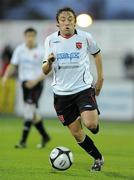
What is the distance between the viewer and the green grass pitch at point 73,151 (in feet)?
32.2

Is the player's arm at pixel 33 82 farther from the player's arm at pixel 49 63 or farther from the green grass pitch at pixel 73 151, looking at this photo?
the player's arm at pixel 49 63

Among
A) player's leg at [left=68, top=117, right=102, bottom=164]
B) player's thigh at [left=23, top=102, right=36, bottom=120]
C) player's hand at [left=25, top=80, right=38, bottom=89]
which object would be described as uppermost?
player's leg at [left=68, top=117, right=102, bottom=164]

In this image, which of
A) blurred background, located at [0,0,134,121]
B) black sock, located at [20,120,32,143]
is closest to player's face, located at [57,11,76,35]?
black sock, located at [20,120,32,143]

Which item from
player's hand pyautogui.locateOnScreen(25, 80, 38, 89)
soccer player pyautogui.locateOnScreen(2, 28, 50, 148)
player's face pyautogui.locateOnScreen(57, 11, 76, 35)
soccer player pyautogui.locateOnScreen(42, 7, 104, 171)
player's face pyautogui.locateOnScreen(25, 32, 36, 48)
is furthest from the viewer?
soccer player pyautogui.locateOnScreen(2, 28, 50, 148)

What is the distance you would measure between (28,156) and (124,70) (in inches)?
684

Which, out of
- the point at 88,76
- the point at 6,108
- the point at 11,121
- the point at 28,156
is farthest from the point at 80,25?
the point at 88,76

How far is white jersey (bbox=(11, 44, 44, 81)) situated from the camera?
14891 millimetres

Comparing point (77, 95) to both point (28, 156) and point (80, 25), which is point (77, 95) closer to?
point (28, 156)

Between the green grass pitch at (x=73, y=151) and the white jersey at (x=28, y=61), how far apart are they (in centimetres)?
152

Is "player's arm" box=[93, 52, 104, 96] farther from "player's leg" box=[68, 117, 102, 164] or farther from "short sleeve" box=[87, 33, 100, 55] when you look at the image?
"player's leg" box=[68, 117, 102, 164]

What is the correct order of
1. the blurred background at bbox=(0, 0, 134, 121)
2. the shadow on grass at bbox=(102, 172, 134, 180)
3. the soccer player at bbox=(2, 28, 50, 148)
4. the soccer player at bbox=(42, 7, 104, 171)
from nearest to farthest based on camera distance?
the shadow on grass at bbox=(102, 172, 134, 180)
the soccer player at bbox=(42, 7, 104, 171)
the soccer player at bbox=(2, 28, 50, 148)
the blurred background at bbox=(0, 0, 134, 121)

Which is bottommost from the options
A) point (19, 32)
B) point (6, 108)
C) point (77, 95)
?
point (6, 108)

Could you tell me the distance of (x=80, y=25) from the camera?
2759cm

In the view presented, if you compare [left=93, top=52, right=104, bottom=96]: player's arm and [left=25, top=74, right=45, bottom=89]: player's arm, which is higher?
[left=93, top=52, right=104, bottom=96]: player's arm
